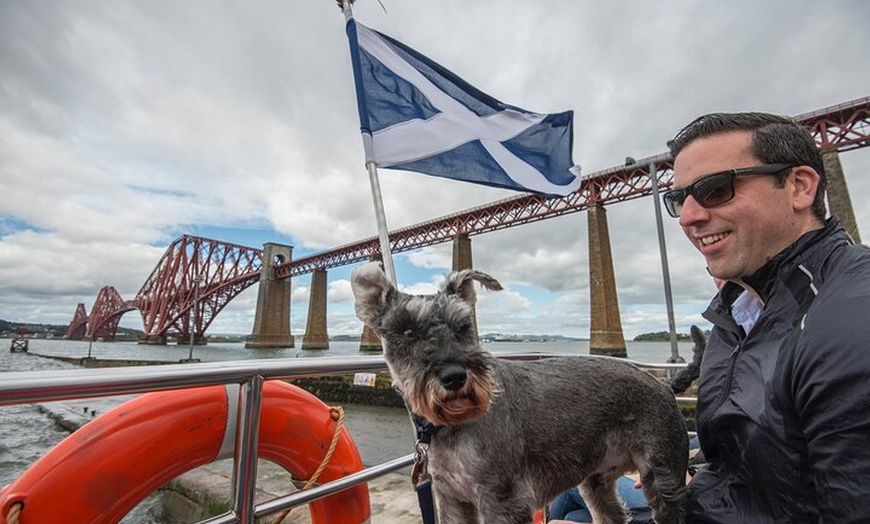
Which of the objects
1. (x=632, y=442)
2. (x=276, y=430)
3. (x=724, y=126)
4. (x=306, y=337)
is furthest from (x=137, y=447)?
(x=306, y=337)

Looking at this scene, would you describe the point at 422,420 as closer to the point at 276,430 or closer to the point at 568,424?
the point at 568,424

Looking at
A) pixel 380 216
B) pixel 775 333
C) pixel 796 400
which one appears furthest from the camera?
pixel 380 216

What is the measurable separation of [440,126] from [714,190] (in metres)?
3.54

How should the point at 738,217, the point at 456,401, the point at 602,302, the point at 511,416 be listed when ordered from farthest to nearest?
the point at 602,302 < the point at 511,416 < the point at 456,401 < the point at 738,217

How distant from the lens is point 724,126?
159cm

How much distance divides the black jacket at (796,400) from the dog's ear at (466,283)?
1179 mm

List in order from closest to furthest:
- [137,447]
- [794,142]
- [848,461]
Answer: [848,461] < [794,142] < [137,447]

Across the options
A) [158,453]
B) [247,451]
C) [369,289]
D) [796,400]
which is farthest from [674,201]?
[158,453]

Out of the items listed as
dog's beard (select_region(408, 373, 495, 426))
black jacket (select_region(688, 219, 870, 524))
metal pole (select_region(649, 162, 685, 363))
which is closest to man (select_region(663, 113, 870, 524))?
black jacket (select_region(688, 219, 870, 524))

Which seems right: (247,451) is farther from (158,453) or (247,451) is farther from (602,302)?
(602,302)

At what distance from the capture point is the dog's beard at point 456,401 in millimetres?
1746

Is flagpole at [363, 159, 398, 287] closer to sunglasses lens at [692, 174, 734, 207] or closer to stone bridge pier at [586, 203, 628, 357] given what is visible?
sunglasses lens at [692, 174, 734, 207]

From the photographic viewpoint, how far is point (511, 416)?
1.89 m

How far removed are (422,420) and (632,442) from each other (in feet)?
3.71
